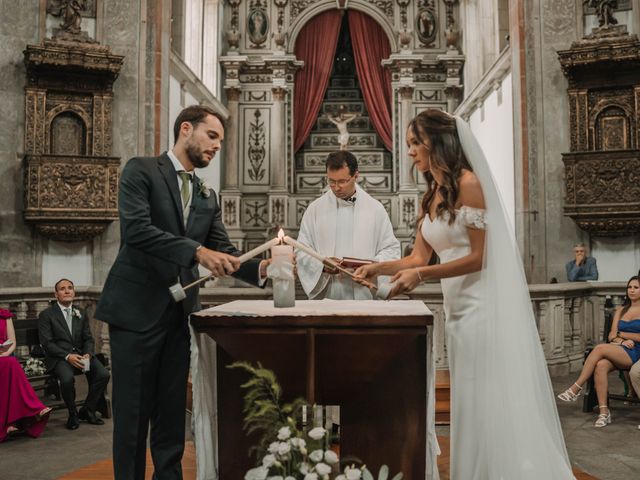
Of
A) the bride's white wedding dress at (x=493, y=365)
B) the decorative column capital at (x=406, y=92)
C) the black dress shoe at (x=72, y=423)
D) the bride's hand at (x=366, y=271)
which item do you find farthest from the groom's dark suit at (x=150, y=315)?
the decorative column capital at (x=406, y=92)

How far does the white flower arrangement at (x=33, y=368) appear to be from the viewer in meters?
5.64

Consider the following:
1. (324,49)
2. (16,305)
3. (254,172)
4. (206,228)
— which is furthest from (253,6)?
(206,228)

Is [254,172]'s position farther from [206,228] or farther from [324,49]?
[206,228]

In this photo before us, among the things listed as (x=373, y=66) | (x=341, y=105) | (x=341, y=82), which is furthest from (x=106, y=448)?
(x=341, y=82)

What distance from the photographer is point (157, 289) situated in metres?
2.79

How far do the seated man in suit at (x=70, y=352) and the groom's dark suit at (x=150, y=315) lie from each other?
2764 mm

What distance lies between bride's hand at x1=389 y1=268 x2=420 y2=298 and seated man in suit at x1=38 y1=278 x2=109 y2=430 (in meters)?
3.45

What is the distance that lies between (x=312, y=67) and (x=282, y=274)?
14.3 meters

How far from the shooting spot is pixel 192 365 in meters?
2.76

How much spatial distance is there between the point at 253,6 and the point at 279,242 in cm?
1438

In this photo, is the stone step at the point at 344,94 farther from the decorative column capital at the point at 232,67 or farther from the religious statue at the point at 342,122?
the decorative column capital at the point at 232,67

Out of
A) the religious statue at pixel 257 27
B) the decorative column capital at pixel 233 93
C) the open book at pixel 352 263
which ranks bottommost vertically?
the open book at pixel 352 263

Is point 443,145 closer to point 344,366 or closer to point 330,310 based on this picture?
point 330,310

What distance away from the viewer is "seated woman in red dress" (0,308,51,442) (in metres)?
4.88
